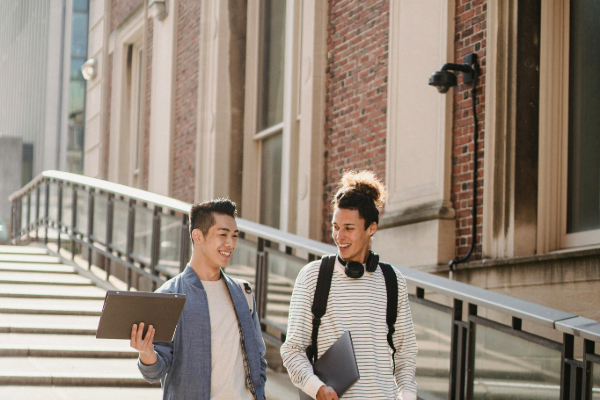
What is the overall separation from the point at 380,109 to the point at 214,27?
4725 mm

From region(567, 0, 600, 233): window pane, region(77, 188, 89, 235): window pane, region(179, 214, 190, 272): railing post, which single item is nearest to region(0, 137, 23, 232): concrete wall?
region(77, 188, 89, 235): window pane

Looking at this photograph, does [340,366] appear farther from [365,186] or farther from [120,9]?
[120,9]

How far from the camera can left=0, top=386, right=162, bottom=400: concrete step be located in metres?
5.63

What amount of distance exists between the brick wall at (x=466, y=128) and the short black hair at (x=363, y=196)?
3.54 meters

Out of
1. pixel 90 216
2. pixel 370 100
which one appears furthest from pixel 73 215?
pixel 370 100

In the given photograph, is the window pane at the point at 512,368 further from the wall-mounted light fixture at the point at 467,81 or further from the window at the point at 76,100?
the window at the point at 76,100

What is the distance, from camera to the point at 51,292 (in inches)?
336

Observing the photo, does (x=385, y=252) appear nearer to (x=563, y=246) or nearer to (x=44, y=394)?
(x=563, y=246)

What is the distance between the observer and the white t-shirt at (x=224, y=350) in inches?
123

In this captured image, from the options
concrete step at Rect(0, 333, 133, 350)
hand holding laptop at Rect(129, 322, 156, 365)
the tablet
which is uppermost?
the tablet

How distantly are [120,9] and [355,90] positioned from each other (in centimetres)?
962

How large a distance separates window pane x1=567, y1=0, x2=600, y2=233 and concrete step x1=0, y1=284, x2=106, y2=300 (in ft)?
15.4

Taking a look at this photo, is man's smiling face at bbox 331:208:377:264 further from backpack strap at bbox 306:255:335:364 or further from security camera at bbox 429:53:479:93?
security camera at bbox 429:53:479:93

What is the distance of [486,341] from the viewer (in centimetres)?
444
